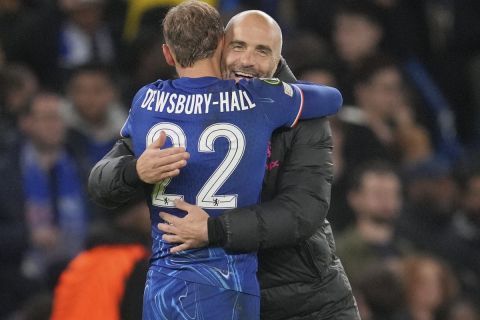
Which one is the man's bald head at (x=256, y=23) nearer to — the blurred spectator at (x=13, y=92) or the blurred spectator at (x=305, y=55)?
the blurred spectator at (x=13, y=92)

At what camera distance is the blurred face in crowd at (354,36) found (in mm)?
9570

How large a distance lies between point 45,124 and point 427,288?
8.72 feet

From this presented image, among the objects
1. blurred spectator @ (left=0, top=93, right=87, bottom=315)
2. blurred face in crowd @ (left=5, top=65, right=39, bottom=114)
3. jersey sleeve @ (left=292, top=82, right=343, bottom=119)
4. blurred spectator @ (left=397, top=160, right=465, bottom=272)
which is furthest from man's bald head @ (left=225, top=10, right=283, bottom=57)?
blurred spectator @ (left=397, top=160, right=465, bottom=272)

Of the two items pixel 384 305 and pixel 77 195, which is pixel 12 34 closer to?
pixel 77 195

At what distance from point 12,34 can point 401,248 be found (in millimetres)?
3086

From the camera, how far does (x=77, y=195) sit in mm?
8031

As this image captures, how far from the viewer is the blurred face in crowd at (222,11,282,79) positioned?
4.53 m

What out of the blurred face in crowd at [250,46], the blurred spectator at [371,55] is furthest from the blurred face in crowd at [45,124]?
the blurred face in crowd at [250,46]

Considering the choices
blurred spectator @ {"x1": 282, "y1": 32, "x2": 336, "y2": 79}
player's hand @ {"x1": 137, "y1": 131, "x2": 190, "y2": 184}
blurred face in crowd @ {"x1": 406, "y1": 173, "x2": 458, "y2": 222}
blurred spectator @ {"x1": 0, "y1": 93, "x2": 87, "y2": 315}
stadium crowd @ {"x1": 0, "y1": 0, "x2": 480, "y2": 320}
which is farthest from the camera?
blurred face in crowd @ {"x1": 406, "y1": 173, "x2": 458, "y2": 222}

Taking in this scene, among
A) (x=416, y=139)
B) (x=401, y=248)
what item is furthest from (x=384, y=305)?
(x=416, y=139)

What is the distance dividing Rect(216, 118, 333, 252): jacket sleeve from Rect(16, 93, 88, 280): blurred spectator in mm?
3559

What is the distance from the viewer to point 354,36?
377 inches

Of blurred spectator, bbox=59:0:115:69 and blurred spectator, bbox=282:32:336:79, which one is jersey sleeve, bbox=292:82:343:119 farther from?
blurred spectator, bbox=59:0:115:69

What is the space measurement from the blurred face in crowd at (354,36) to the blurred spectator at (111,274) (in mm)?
3837
